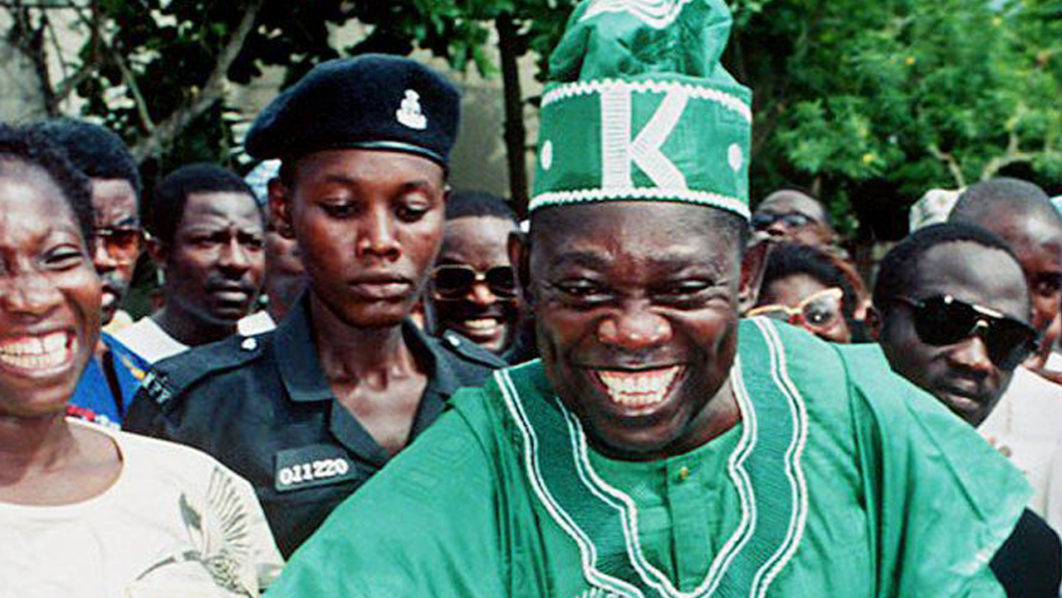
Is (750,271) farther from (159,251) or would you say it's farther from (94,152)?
(159,251)

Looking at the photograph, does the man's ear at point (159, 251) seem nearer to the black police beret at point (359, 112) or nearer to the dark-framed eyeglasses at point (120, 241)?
the dark-framed eyeglasses at point (120, 241)

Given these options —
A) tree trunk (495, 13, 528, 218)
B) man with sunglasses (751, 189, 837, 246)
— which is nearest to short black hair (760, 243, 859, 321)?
man with sunglasses (751, 189, 837, 246)

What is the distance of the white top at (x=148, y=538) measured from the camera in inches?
81.4

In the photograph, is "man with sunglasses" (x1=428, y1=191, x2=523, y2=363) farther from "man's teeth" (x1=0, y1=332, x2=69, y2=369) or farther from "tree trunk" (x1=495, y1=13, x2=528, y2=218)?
"tree trunk" (x1=495, y1=13, x2=528, y2=218)

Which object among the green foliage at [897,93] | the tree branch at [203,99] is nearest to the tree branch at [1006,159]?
the green foliage at [897,93]

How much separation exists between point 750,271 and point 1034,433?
4.49 ft

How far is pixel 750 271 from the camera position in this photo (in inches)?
95.0

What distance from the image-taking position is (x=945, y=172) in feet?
37.6

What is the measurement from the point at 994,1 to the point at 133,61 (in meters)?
7.94

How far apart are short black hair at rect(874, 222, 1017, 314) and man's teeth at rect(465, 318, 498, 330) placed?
1180 millimetres

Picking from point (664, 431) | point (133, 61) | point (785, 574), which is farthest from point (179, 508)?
point (133, 61)

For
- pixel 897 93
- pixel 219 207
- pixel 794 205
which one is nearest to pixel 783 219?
pixel 794 205

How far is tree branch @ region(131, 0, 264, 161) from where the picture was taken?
7.26 metres

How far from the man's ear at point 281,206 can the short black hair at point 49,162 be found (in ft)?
2.08
